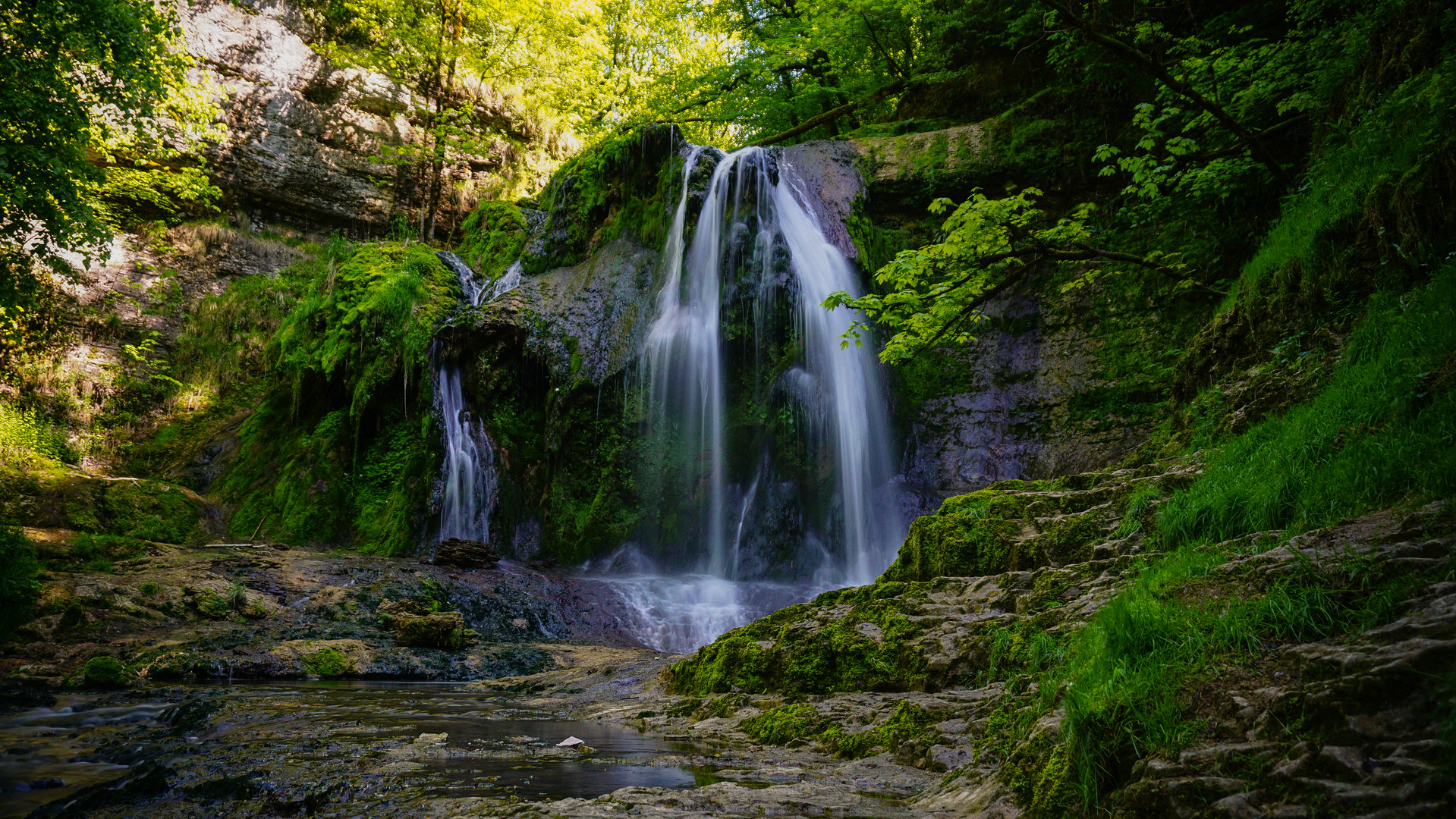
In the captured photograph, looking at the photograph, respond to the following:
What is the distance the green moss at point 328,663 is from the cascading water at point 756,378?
16.7 ft

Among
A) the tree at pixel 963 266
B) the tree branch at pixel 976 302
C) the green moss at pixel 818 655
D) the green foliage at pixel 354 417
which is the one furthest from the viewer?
the green foliage at pixel 354 417

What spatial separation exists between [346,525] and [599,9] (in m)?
16.4

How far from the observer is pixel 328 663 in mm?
6840

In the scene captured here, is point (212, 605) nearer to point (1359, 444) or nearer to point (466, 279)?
point (466, 279)

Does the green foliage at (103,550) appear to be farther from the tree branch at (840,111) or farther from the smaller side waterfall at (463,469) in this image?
the tree branch at (840,111)

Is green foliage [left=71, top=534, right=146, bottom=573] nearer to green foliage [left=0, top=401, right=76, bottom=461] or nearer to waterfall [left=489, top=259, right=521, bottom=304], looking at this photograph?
green foliage [left=0, top=401, right=76, bottom=461]

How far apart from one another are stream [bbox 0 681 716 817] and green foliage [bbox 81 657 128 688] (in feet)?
1.26

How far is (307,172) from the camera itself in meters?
20.3

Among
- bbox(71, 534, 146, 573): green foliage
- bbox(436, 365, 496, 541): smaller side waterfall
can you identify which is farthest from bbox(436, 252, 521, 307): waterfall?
bbox(71, 534, 146, 573): green foliage

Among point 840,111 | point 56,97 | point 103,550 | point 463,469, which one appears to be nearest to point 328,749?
point 103,550

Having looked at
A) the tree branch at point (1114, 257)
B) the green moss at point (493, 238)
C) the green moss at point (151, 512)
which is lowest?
the green moss at point (151, 512)

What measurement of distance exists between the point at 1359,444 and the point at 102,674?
27.4 feet

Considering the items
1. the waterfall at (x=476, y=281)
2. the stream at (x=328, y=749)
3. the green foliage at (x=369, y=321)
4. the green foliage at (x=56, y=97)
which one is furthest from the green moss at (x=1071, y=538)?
the waterfall at (x=476, y=281)

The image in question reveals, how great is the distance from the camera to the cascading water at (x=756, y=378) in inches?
478
